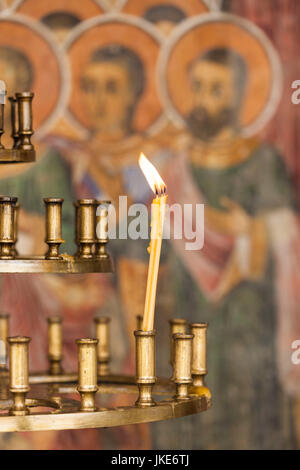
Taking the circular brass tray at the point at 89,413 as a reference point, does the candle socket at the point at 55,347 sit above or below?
above

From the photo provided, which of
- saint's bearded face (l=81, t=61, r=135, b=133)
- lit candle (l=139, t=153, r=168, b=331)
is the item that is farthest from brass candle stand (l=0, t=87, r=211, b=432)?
saint's bearded face (l=81, t=61, r=135, b=133)

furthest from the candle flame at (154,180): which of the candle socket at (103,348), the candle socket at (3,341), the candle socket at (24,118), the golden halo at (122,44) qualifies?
the golden halo at (122,44)

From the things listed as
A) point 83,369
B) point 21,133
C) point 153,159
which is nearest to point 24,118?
point 21,133

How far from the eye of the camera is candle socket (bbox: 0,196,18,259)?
2.02 m

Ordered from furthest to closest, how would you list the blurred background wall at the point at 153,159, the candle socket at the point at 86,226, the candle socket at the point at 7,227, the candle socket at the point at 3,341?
1. the blurred background wall at the point at 153,159
2. the candle socket at the point at 3,341
3. the candle socket at the point at 86,226
4. the candle socket at the point at 7,227

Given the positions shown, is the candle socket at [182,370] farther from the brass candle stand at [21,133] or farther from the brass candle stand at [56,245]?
the brass candle stand at [21,133]

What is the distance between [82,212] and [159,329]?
4022 mm

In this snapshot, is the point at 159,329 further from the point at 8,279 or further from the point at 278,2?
the point at 278,2

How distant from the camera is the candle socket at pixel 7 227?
202 centimetres

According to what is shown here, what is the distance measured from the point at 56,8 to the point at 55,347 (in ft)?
12.6

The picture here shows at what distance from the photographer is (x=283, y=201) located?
636cm

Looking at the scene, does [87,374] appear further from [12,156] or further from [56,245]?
[12,156]

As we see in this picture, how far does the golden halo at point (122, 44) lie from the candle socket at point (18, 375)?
14.6ft

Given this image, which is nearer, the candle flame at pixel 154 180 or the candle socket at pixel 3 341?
the candle flame at pixel 154 180
